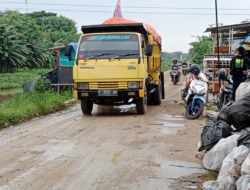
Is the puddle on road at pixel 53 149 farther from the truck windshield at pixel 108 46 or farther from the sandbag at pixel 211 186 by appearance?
the truck windshield at pixel 108 46

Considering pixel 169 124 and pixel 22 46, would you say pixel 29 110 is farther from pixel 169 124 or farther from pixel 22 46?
pixel 22 46

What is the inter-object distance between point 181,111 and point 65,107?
3770 mm

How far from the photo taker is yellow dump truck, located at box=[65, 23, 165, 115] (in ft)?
31.6

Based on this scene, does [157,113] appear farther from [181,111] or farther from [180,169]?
[180,169]

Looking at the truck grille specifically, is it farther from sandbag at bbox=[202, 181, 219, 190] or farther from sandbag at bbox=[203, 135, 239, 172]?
sandbag at bbox=[202, 181, 219, 190]

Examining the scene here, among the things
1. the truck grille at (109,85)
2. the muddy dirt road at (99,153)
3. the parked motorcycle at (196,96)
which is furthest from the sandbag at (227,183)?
the truck grille at (109,85)

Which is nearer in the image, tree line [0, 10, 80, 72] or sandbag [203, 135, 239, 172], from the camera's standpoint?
sandbag [203, 135, 239, 172]

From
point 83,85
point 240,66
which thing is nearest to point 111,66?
point 83,85

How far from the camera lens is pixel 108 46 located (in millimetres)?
10109

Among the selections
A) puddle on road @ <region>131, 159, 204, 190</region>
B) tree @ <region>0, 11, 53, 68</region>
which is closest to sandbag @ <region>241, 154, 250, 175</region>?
puddle on road @ <region>131, 159, 204, 190</region>

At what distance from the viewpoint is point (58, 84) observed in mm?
16922

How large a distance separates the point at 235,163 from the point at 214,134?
1287mm

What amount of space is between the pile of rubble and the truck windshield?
4864 mm

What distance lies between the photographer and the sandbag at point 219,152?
15.2ft
